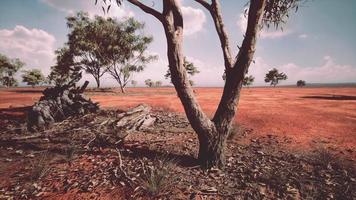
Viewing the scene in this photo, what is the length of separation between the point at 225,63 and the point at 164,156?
104 inches

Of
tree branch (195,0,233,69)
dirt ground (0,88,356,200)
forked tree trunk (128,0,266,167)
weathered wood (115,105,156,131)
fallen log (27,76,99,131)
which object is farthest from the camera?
fallen log (27,76,99,131)

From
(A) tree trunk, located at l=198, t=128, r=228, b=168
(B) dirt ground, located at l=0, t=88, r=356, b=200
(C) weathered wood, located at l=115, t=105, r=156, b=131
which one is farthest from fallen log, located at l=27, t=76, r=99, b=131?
(A) tree trunk, located at l=198, t=128, r=228, b=168

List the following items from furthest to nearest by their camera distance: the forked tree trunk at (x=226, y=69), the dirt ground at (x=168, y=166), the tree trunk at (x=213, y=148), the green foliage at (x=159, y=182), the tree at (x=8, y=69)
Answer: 1. the tree at (x=8, y=69)
2. the tree trunk at (x=213, y=148)
3. the forked tree trunk at (x=226, y=69)
4. the dirt ground at (x=168, y=166)
5. the green foliage at (x=159, y=182)

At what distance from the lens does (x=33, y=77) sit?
2403 inches

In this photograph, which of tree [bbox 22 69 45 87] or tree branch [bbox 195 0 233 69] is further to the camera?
tree [bbox 22 69 45 87]

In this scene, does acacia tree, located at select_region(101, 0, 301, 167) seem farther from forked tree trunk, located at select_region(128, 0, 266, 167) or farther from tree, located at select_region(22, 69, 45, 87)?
tree, located at select_region(22, 69, 45, 87)

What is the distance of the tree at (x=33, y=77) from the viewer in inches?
2383

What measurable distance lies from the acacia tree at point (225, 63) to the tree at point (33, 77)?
6582cm

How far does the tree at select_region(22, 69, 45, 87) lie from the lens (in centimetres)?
6053

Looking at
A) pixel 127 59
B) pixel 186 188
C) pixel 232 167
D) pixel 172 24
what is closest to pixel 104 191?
pixel 186 188

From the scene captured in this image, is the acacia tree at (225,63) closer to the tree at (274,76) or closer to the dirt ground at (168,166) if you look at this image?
the dirt ground at (168,166)

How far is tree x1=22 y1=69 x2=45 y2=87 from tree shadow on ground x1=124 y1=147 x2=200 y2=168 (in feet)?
214

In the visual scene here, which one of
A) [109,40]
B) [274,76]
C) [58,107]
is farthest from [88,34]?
[274,76]

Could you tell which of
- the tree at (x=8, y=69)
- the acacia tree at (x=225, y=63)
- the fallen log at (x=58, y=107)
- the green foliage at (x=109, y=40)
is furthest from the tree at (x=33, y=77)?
the acacia tree at (x=225, y=63)
